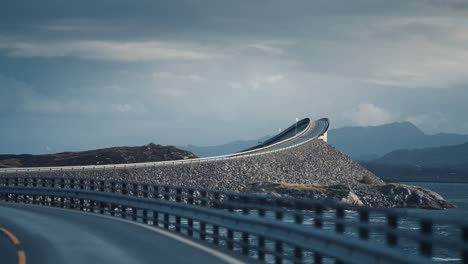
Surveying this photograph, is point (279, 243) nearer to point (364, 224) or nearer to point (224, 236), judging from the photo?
point (224, 236)

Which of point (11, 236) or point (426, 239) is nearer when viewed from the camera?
point (426, 239)

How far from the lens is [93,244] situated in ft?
64.4

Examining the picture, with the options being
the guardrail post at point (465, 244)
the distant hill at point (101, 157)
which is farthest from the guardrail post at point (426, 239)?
the distant hill at point (101, 157)

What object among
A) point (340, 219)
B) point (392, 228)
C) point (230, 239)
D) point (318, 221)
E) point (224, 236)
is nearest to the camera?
point (392, 228)

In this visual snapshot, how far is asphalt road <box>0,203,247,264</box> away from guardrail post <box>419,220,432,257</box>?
7.57 metres

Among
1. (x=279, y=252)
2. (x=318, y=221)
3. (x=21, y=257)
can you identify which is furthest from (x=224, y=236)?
(x=318, y=221)

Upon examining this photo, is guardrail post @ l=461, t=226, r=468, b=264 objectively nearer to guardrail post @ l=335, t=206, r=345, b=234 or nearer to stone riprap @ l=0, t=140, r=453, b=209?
guardrail post @ l=335, t=206, r=345, b=234

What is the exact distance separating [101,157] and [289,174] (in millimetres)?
31251

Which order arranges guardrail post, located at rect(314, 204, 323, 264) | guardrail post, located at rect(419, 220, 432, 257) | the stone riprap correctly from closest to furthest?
guardrail post, located at rect(419, 220, 432, 257)
guardrail post, located at rect(314, 204, 323, 264)
the stone riprap

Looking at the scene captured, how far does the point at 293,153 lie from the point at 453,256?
70.6m

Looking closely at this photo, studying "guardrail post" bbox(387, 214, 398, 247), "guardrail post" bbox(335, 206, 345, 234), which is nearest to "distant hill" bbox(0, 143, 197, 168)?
"guardrail post" bbox(335, 206, 345, 234)

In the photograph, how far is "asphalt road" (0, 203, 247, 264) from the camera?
54.9ft

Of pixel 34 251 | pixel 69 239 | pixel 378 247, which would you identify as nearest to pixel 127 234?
pixel 69 239

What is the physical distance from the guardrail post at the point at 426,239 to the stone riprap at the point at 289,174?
236 feet
